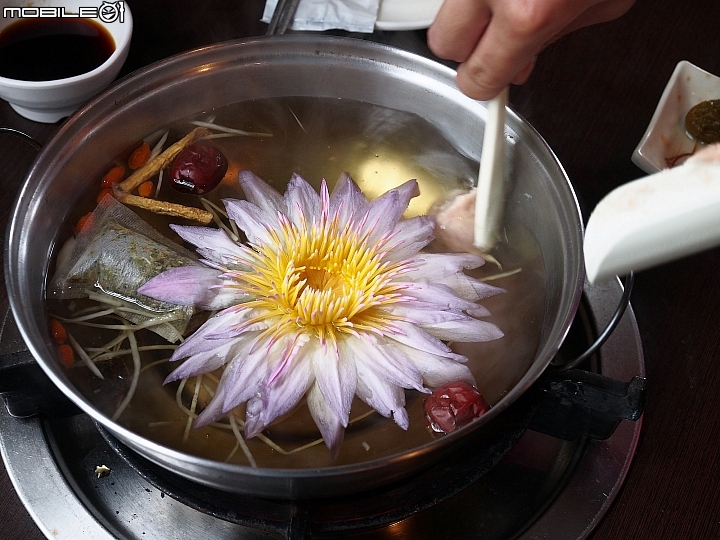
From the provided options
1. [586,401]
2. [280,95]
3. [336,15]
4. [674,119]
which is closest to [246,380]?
[586,401]

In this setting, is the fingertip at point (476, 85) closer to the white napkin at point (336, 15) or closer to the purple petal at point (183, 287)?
the purple petal at point (183, 287)

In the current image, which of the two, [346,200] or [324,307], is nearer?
[324,307]

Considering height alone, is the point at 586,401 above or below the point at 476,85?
below

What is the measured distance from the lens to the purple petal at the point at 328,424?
815mm

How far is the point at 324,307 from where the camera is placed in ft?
2.77

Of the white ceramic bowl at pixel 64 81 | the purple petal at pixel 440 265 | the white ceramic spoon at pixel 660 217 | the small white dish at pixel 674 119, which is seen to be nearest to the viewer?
the white ceramic spoon at pixel 660 217

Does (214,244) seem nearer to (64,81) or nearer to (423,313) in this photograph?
(423,313)

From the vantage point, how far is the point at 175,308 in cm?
88

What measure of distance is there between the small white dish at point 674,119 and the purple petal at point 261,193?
0.70 m

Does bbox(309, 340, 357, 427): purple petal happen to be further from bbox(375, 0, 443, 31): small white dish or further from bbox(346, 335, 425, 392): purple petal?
bbox(375, 0, 443, 31): small white dish

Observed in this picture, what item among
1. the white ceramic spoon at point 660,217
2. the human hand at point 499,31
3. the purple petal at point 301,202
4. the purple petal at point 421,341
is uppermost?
the human hand at point 499,31

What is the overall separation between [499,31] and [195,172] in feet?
1.62

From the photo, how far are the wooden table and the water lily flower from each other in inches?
14.8

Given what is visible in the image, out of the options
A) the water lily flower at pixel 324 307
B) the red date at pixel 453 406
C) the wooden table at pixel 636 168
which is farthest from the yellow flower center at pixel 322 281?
the wooden table at pixel 636 168
